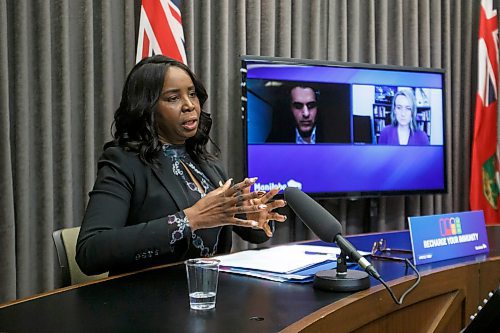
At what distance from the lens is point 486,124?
3.74 meters

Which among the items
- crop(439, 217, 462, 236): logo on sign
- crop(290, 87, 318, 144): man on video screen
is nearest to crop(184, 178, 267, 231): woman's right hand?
crop(439, 217, 462, 236): logo on sign

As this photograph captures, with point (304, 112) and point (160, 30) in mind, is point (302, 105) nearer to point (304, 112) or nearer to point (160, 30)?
point (304, 112)

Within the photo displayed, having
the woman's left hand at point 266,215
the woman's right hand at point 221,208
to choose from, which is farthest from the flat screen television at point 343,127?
the woman's right hand at point 221,208

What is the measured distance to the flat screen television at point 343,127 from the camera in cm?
308

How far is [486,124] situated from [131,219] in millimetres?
2740

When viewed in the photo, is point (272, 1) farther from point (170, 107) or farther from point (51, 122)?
point (170, 107)

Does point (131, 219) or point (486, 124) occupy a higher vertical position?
point (486, 124)

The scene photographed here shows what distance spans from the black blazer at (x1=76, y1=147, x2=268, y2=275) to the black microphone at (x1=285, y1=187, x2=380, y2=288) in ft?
1.10

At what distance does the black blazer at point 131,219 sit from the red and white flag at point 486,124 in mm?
2250

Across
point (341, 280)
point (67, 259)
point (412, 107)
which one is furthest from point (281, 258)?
point (412, 107)

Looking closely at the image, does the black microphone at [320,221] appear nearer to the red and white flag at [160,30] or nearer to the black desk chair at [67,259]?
the black desk chair at [67,259]

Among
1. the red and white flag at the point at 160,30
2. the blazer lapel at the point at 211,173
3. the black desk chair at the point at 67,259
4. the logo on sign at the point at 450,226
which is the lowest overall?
the black desk chair at the point at 67,259

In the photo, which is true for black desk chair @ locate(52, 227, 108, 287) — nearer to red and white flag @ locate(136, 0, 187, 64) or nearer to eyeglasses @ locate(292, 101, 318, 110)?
red and white flag @ locate(136, 0, 187, 64)

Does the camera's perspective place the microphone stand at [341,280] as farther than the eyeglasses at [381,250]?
No
